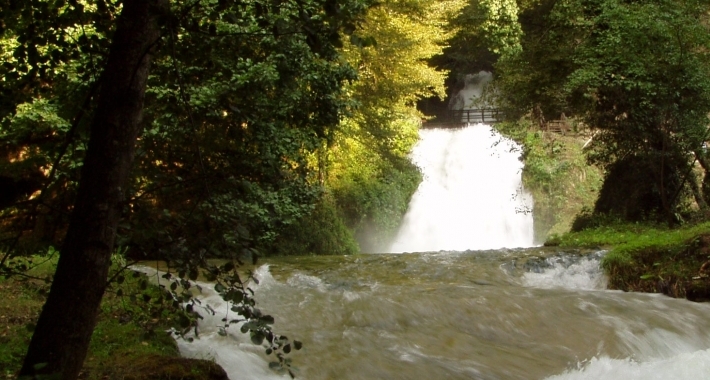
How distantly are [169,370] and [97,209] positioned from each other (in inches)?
82.5

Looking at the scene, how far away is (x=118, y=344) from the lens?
5.63 m

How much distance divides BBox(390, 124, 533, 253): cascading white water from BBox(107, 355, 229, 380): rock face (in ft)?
63.3

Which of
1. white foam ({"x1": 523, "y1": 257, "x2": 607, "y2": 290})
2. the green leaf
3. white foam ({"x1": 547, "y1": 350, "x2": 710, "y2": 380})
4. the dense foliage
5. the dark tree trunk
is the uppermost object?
the dense foliage

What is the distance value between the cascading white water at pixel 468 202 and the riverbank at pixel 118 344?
59.3ft

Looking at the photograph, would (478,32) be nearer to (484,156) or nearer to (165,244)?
(484,156)

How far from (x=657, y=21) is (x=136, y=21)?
12859mm

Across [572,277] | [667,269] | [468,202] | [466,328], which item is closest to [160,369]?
[466,328]

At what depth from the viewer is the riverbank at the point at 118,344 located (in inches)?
188

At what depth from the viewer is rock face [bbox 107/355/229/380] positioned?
187 inches

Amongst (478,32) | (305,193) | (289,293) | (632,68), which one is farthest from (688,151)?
(478,32)

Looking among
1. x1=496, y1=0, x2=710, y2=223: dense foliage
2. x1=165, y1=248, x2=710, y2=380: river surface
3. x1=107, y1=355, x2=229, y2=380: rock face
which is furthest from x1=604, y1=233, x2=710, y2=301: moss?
x1=107, y1=355, x2=229, y2=380: rock face

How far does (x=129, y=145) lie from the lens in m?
3.22

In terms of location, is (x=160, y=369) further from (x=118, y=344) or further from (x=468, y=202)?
(x=468, y=202)

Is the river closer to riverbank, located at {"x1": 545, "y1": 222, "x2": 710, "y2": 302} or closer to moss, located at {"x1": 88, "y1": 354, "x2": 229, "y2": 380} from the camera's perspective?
riverbank, located at {"x1": 545, "y1": 222, "x2": 710, "y2": 302}
